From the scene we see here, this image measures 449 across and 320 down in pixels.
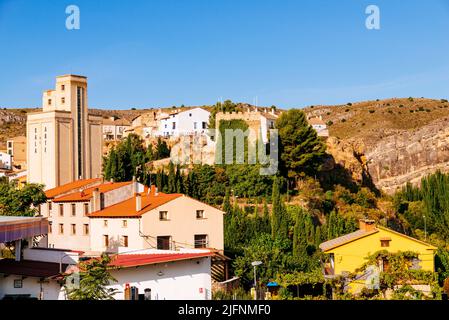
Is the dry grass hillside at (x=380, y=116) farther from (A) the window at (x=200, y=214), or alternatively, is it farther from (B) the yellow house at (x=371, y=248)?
(B) the yellow house at (x=371, y=248)

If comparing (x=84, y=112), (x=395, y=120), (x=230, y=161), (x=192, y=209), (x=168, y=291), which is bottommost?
(x=168, y=291)

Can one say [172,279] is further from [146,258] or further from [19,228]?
[19,228]

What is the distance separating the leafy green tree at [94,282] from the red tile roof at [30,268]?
120cm

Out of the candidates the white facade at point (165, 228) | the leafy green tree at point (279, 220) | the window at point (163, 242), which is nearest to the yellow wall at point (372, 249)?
the white facade at point (165, 228)

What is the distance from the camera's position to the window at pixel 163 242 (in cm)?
2212

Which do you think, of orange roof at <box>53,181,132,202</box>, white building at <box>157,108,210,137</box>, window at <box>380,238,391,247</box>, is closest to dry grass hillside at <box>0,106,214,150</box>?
white building at <box>157,108,210,137</box>

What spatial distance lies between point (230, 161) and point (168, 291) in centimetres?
2102

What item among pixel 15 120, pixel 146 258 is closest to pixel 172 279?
pixel 146 258

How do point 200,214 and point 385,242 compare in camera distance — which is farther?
point 200,214

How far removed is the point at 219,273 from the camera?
20.4m

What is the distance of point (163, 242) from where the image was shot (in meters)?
22.2

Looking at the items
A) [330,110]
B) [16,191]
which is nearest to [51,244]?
[16,191]

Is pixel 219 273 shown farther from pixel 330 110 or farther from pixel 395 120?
pixel 330 110

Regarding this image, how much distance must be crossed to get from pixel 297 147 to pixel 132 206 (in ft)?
46.2
